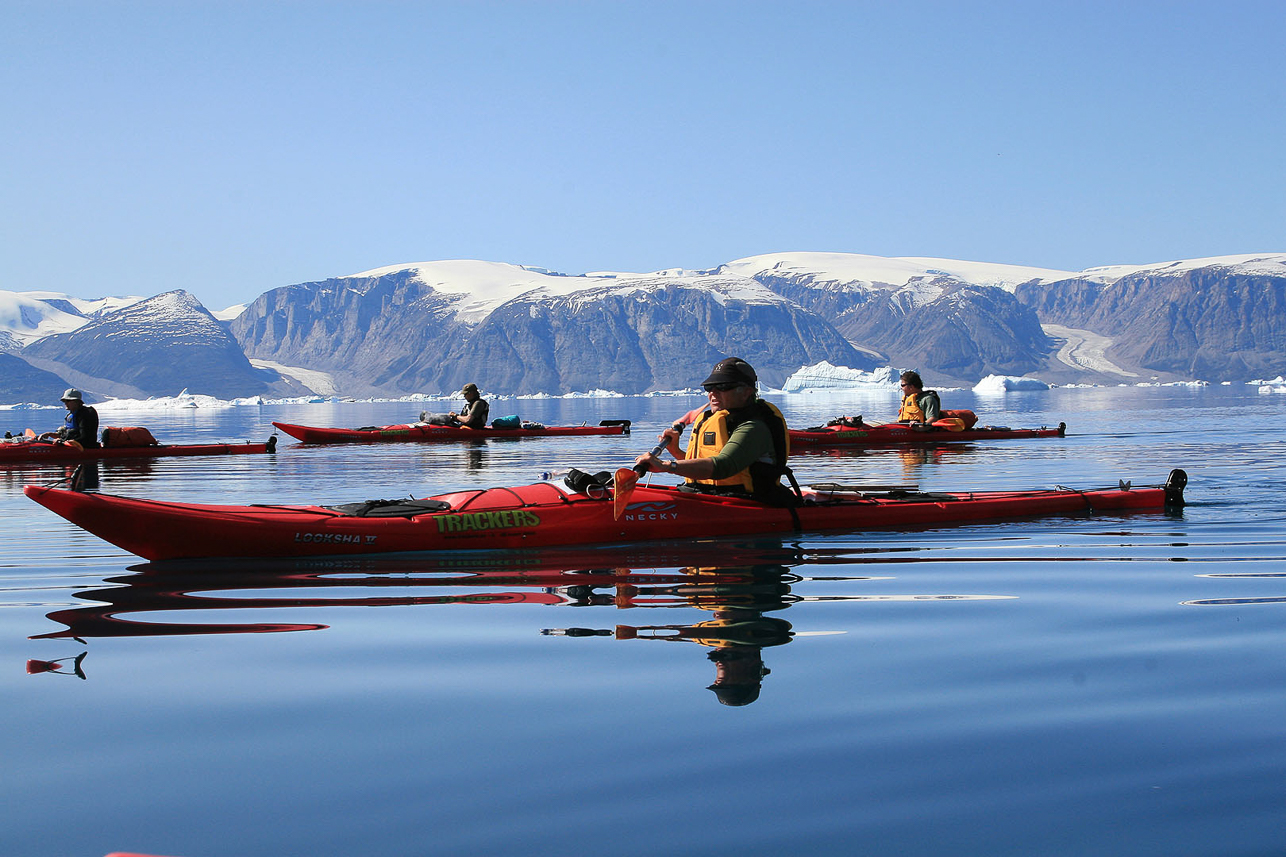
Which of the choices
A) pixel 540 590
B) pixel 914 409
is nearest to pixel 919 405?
pixel 914 409

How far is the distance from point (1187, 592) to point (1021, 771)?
4.30 meters

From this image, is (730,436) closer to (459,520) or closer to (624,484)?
(624,484)

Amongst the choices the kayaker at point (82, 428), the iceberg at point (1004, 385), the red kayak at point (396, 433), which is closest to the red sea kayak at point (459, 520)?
the kayaker at point (82, 428)

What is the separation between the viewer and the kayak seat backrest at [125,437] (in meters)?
22.7

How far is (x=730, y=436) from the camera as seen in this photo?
30.7ft

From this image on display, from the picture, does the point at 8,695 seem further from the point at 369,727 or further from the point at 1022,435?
the point at 1022,435

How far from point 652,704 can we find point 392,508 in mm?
5349

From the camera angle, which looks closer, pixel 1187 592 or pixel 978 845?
pixel 978 845

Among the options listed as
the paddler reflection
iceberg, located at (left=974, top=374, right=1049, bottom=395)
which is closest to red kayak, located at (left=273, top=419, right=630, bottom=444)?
the paddler reflection

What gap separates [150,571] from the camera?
27.7 feet

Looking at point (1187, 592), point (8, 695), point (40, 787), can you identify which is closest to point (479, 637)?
point (8, 695)

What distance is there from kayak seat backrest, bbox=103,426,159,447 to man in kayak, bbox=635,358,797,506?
1695 cm

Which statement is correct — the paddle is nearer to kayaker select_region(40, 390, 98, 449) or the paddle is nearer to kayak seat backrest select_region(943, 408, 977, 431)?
kayaker select_region(40, 390, 98, 449)

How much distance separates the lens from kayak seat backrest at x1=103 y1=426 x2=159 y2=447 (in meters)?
22.7
